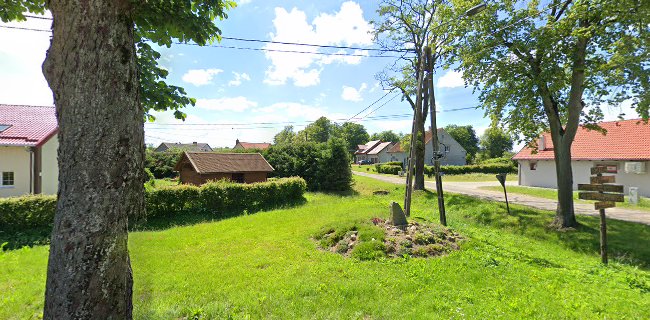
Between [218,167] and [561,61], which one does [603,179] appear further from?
[218,167]

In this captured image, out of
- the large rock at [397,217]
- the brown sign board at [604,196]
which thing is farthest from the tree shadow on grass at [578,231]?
the large rock at [397,217]

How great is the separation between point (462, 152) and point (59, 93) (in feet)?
209

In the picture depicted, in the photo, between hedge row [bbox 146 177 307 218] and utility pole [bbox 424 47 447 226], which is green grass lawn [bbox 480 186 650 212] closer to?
utility pole [bbox 424 47 447 226]

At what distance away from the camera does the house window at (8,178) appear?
16.3 metres

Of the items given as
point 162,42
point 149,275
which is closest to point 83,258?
point 162,42

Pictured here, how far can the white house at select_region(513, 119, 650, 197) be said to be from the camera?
2127 centimetres

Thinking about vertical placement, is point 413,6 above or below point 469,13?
above

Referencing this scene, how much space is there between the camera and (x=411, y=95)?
76.2 feet

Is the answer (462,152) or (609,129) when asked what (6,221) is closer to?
→ (609,129)

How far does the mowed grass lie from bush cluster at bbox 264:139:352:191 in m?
15.3

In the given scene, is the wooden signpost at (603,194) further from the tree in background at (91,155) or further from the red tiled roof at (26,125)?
the red tiled roof at (26,125)

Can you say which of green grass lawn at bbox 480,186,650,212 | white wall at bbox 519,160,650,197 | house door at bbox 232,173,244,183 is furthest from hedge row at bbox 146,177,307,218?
white wall at bbox 519,160,650,197

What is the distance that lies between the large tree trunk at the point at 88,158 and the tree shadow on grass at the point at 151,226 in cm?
652

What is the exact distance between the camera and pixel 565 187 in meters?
12.9
